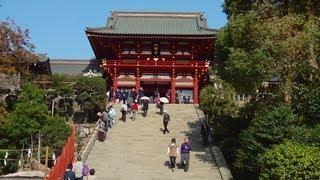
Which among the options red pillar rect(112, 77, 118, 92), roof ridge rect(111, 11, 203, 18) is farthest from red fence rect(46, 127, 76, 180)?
roof ridge rect(111, 11, 203, 18)

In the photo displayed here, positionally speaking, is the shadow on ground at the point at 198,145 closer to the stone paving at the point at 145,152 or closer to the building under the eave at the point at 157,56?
the stone paving at the point at 145,152

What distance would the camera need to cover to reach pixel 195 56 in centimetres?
4331

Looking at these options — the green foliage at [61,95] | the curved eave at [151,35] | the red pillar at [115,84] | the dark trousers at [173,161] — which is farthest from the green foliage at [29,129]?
the curved eave at [151,35]

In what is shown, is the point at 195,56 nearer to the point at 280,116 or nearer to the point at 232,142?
the point at 232,142

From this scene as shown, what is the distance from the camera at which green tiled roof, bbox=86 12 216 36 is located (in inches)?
1682

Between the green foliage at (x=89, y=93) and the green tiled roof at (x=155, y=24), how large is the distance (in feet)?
32.5

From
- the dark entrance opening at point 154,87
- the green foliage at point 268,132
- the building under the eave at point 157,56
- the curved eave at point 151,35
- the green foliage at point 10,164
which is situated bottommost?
the green foliage at point 10,164

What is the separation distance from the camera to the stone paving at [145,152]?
20.3 meters

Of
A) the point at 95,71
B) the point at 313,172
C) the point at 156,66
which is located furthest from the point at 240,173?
the point at 95,71

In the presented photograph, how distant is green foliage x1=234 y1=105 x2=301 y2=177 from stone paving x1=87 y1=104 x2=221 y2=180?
207 cm

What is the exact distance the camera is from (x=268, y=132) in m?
18.2

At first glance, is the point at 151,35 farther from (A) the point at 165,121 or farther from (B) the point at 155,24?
(A) the point at 165,121

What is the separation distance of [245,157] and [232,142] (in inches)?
184

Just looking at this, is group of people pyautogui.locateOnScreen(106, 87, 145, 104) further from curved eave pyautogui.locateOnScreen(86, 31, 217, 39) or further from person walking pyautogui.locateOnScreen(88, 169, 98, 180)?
person walking pyautogui.locateOnScreen(88, 169, 98, 180)
